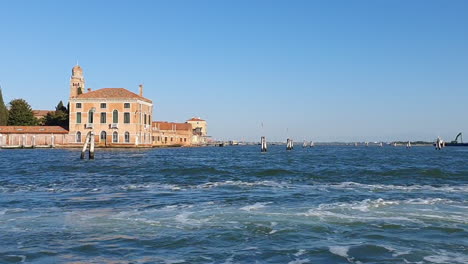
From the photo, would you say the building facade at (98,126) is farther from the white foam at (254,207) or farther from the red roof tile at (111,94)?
the white foam at (254,207)

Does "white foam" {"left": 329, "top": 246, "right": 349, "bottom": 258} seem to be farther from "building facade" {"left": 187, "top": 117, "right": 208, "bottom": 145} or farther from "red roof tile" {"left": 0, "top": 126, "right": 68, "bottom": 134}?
"building facade" {"left": 187, "top": 117, "right": 208, "bottom": 145}

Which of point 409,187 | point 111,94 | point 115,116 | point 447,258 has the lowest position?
point 447,258

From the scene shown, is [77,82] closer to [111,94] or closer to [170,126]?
[111,94]

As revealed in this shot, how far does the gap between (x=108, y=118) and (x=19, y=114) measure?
21135 mm

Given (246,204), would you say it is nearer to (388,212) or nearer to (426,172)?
(388,212)

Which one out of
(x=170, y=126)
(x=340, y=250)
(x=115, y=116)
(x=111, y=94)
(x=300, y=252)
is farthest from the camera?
(x=170, y=126)

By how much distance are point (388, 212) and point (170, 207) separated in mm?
5701

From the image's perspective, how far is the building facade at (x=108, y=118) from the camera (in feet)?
252

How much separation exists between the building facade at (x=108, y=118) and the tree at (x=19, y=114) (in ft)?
49.9

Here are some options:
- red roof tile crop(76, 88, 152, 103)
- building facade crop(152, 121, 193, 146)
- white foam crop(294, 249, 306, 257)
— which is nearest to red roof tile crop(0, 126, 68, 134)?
red roof tile crop(76, 88, 152, 103)

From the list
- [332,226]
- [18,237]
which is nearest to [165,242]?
[18,237]

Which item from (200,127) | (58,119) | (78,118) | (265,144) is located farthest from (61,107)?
(200,127)

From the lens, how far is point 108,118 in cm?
7725

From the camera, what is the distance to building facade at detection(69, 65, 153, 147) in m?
76.9
